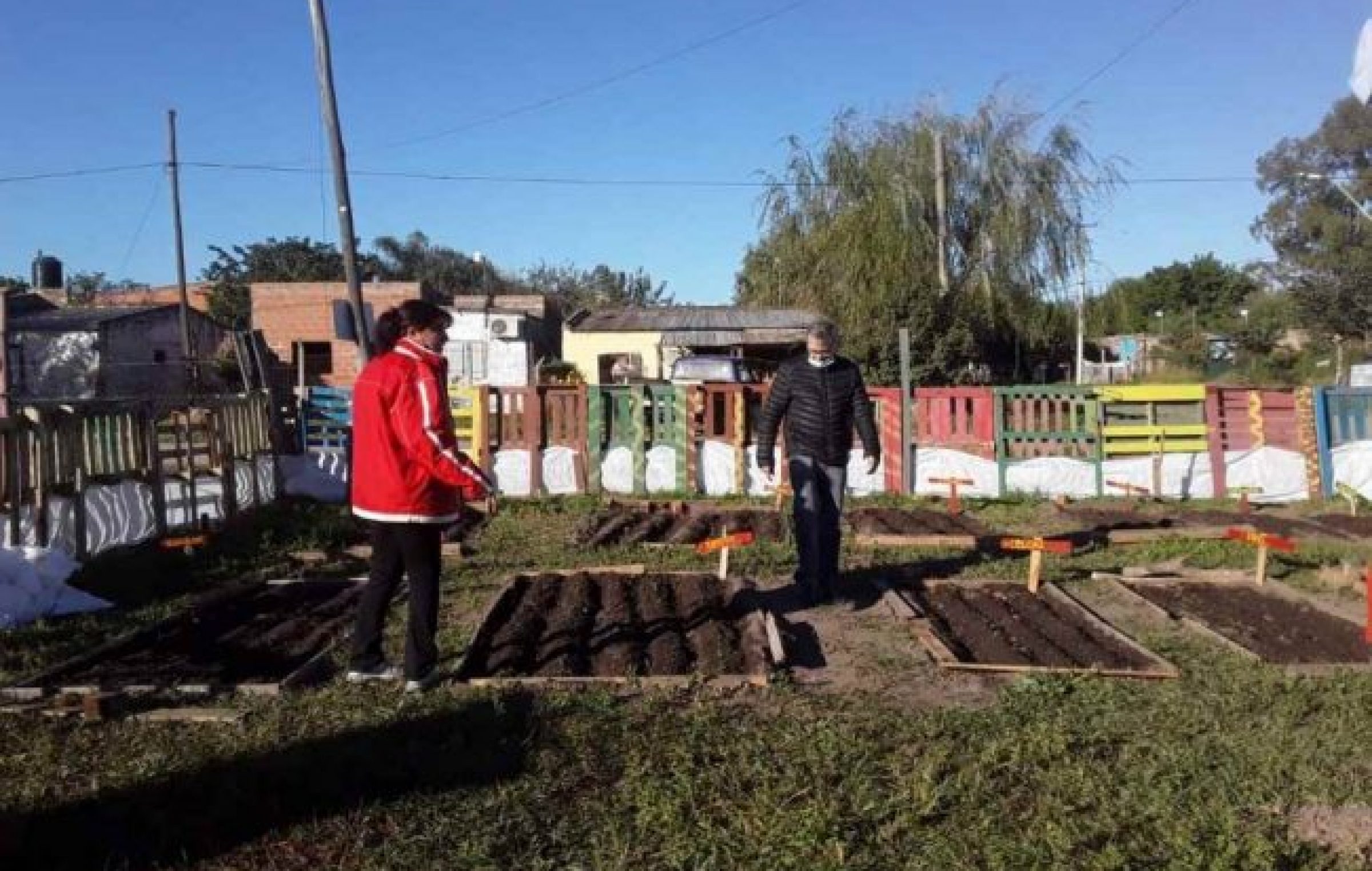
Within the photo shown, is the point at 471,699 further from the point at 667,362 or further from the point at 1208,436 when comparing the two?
the point at 667,362

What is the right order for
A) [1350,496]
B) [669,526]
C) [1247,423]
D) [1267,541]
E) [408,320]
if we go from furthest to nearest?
[1247,423]
[1350,496]
[669,526]
[1267,541]
[408,320]

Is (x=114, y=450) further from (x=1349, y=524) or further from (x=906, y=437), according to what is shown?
(x=1349, y=524)

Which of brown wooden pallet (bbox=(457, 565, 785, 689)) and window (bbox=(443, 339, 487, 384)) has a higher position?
window (bbox=(443, 339, 487, 384))

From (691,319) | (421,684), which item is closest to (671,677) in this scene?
(421,684)

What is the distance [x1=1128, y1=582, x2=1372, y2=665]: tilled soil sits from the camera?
612cm

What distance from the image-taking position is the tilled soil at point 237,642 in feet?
18.2

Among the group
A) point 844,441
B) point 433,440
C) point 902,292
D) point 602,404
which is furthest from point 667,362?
point 433,440

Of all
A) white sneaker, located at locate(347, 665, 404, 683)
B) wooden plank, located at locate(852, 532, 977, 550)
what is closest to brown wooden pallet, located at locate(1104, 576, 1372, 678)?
wooden plank, located at locate(852, 532, 977, 550)

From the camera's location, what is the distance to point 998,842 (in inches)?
141

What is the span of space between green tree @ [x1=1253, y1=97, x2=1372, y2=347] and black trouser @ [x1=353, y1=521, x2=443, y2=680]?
→ 159 ft

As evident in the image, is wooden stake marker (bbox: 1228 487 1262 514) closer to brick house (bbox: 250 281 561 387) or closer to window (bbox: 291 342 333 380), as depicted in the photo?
brick house (bbox: 250 281 561 387)

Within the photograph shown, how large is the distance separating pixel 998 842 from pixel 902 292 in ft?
63.8

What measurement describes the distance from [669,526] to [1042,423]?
18.9 feet

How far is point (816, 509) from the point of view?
24.1 feet
